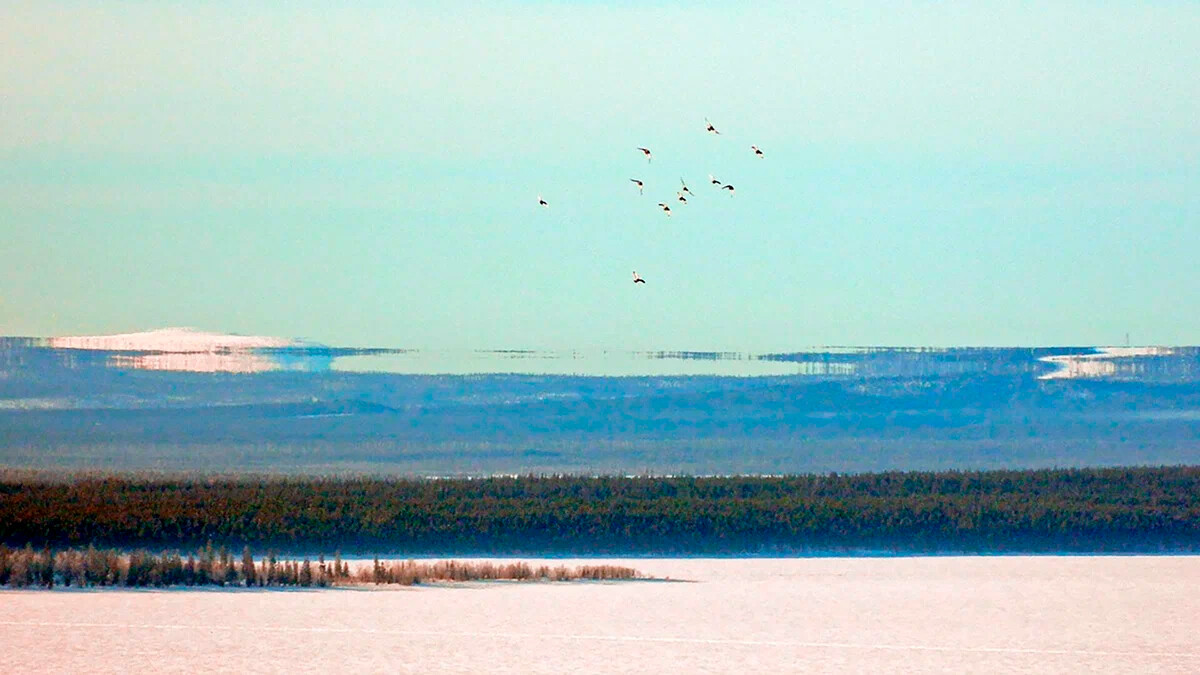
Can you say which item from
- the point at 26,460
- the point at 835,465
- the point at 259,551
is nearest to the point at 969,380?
the point at 835,465

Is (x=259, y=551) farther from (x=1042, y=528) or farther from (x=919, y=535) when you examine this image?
(x=1042, y=528)

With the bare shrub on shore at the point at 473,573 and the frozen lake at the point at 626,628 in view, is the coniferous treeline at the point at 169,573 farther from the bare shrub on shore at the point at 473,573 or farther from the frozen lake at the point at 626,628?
the frozen lake at the point at 626,628

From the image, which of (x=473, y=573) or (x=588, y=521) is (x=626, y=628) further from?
(x=588, y=521)

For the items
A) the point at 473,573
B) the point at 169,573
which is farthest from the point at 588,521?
the point at 169,573

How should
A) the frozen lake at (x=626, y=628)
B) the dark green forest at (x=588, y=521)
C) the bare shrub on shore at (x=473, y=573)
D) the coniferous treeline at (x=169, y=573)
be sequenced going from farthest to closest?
the dark green forest at (x=588, y=521) < the bare shrub on shore at (x=473, y=573) < the coniferous treeline at (x=169, y=573) < the frozen lake at (x=626, y=628)

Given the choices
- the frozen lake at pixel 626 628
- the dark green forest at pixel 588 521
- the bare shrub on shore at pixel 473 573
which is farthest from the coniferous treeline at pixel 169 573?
the dark green forest at pixel 588 521
